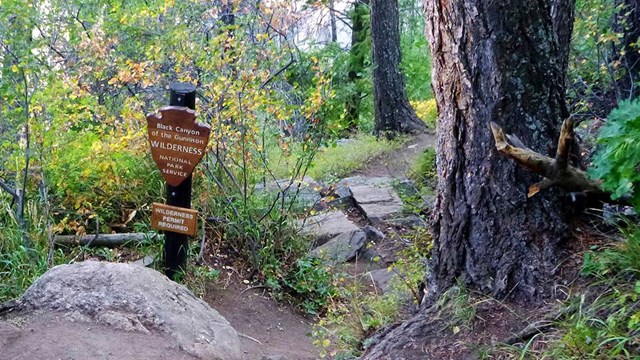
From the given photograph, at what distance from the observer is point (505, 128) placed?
4.24m

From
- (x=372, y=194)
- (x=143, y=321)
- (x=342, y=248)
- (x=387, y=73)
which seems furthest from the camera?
(x=387, y=73)

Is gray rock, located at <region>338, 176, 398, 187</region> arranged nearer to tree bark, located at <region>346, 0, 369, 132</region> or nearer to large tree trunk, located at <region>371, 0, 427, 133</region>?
large tree trunk, located at <region>371, 0, 427, 133</region>

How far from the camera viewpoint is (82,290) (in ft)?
16.9

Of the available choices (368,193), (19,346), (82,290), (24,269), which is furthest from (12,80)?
(368,193)

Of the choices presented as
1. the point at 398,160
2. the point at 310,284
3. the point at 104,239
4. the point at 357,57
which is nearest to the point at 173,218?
the point at 104,239

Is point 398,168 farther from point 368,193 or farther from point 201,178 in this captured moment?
point 201,178

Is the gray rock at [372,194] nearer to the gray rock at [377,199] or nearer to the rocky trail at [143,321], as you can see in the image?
the gray rock at [377,199]

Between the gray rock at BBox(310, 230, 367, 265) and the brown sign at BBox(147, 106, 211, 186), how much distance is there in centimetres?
242

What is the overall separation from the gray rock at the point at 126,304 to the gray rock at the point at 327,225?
334 cm

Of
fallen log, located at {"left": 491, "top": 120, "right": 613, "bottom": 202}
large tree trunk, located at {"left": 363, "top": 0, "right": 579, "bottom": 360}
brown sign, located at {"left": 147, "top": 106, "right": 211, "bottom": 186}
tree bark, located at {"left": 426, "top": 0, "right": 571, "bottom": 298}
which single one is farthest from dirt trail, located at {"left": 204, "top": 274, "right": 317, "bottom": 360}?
fallen log, located at {"left": 491, "top": 120, "right": 613, "bottom": 202}

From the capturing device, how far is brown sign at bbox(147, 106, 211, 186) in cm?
675

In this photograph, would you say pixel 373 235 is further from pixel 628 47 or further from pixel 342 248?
pixel 628 47

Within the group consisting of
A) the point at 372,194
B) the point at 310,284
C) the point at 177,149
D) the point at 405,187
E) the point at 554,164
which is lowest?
the point at 310,284

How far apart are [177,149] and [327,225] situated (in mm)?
3532
